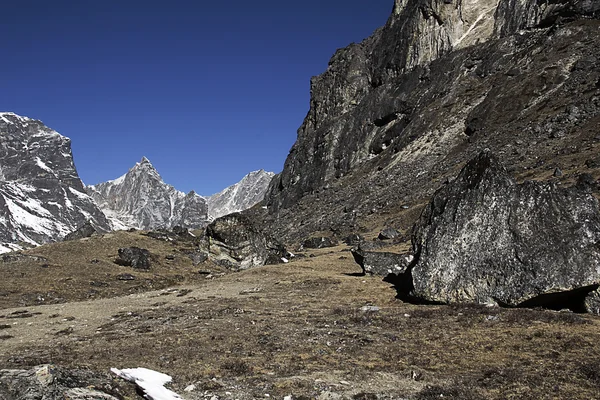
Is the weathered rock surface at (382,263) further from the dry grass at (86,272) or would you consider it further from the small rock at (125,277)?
the small rock at (125,277)

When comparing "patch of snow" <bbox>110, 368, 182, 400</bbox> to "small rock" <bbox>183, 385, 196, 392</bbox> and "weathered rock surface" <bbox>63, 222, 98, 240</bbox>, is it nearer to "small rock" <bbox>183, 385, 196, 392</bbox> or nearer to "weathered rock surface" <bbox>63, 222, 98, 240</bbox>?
"small rock" <bbox>183, 385, 196, 392</bbox>

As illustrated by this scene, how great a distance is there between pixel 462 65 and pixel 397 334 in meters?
93.2

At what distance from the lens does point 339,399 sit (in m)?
9.98

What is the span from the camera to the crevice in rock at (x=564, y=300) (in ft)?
54.0

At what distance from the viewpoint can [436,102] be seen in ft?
308

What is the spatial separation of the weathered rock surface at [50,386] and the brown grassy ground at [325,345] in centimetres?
252

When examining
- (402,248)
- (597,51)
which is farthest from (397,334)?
(597,51)

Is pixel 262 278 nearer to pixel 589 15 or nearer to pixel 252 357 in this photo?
pixel 252 357

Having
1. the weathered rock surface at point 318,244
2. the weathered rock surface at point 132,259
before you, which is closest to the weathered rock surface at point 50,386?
the weathered rock surface at point 132,259

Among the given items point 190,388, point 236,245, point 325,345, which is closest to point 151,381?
point 190,388

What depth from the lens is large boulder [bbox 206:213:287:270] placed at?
40875mm

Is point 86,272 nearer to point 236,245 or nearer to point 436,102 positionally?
point 236,245

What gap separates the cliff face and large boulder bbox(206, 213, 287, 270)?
2559 cm

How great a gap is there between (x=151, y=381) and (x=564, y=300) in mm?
15774
